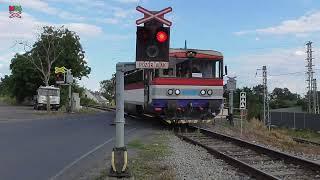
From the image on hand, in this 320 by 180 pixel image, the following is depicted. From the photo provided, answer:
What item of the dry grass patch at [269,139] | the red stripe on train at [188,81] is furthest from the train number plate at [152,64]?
the red stripe on train at [188,81]

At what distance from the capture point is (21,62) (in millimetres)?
Answer: 82500

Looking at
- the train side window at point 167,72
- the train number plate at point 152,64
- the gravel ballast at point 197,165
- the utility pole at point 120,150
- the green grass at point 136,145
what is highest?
the train side window at point 167,72

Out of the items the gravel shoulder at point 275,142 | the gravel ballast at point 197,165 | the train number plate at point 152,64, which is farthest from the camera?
the gravel shoulder at point 275,142

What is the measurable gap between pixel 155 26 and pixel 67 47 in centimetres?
6929

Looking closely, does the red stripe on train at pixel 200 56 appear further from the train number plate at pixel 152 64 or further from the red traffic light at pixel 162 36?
the train number plate at pixel 152 64

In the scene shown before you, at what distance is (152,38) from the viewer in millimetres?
10445

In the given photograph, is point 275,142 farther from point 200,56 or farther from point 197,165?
point 197,165

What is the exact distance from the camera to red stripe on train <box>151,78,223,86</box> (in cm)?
2378

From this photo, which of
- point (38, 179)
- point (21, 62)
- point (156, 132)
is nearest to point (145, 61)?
point (38, 179)

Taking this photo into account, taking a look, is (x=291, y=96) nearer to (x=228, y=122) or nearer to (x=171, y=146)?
(x=228, y=122)

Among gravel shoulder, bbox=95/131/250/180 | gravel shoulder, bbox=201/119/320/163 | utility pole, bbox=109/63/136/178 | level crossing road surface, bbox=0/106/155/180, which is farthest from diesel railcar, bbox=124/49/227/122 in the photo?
utility pole, bbox=109/63/136/178

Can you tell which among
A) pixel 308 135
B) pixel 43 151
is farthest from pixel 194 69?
pixel 308 135

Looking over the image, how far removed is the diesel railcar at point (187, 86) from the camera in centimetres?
2394

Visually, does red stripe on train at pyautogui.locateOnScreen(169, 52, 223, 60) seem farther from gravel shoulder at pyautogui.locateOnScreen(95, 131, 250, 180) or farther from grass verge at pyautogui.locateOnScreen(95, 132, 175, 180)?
gravel shoulder at pyautogui.locateOnScreen(95, 131, 250, 180)
